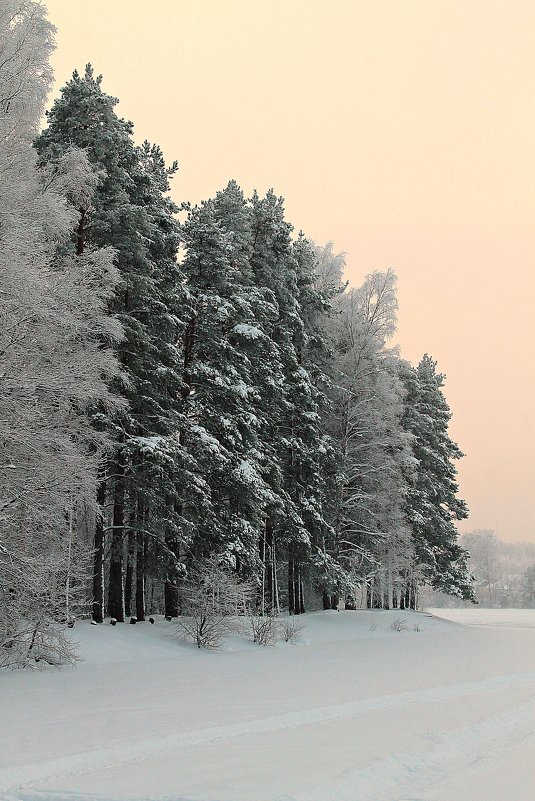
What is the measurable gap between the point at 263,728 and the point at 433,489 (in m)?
35.7

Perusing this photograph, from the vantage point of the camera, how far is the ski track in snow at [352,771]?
6699mm

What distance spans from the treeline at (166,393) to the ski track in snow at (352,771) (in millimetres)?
5600

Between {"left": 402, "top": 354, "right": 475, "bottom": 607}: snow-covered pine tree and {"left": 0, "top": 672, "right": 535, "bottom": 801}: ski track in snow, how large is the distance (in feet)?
97.3

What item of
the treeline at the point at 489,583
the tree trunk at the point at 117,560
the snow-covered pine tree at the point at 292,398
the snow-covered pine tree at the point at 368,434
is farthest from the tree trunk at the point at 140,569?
the treeline at the point at 489,583

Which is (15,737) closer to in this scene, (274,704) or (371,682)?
(274,704)

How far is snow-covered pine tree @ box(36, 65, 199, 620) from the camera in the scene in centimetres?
2136

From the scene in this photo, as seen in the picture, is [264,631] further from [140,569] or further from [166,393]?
[166,393]

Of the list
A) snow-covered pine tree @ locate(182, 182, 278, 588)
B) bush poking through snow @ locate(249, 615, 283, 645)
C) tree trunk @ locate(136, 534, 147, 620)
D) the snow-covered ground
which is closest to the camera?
the snow-covered ground

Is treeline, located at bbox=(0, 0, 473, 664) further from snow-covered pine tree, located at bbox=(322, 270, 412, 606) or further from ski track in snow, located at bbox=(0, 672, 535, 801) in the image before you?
ski track in snow, located at bbox=(0, 672, 535, 801)

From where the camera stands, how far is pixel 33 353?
14328 mm

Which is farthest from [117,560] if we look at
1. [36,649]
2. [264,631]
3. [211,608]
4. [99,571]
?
[36,649]

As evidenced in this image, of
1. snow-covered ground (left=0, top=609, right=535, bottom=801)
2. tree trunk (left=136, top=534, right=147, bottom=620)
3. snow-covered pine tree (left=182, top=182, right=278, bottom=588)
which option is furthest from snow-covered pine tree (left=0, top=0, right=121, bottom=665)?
snow-covered pine tree (left=182, top=182, right=278, bottom=588)

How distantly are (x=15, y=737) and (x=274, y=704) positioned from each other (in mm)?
4285

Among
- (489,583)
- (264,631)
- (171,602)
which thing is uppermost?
(171,602)
